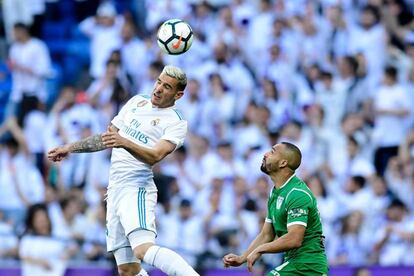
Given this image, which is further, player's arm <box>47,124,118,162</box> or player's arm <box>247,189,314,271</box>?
player's arm <box>47,124,118,162</box>

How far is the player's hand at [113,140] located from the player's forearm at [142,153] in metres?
0.07

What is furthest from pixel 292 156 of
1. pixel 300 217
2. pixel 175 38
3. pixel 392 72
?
pixel 392 72

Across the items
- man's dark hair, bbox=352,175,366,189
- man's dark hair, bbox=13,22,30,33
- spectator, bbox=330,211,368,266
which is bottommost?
spectator, bbox=330,211,368,266

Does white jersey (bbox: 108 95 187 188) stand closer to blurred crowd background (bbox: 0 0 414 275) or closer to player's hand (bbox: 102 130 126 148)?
player's hand (bbox: 102 130 126 148)

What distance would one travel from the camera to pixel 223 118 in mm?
20297

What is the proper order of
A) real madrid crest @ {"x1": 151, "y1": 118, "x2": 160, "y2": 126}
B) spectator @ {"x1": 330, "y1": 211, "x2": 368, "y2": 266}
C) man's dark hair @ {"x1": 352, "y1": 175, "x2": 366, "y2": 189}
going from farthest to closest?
man's dark hair @ {"x1": 352, "y1": 175, "x2": 366, "y2": 189}
spectator @ {"x1": 330, "y1": 211, "x2": 368, "y2": 266}
real madrid crest @ {"x1": 151, "y1": 118, "x2": 160, "y2": 126}

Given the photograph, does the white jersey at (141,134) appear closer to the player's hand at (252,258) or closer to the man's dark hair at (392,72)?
the player's hand at (252,258)

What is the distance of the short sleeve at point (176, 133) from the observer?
515 inches

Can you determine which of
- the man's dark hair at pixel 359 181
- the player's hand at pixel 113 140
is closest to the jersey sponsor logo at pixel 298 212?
the player's hand at pixel 113 140

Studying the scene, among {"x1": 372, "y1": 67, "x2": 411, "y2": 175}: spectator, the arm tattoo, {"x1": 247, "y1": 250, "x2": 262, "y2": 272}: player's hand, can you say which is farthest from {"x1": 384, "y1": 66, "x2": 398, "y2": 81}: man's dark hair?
{"x1": 247, "y1": 250, "x2": 262, "y2": 272}: player's hand

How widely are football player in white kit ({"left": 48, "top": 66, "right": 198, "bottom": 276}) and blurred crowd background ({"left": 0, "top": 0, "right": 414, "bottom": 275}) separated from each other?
4.27 m

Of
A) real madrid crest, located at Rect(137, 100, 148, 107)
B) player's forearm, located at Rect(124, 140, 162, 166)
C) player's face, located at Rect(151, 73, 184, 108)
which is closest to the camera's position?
player's forearm, located at Rect(124, 140, 162, 166)

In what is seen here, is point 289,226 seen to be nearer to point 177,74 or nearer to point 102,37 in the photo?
point 177,74

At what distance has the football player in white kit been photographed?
13.1 m
